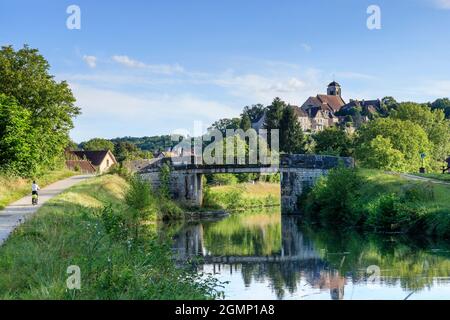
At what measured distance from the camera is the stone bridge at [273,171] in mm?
49125

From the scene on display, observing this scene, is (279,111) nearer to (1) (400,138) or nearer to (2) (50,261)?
(1) (400,138)

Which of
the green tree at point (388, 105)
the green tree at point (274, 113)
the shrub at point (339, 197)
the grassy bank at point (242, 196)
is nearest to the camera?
the shrub at point (339, 197)

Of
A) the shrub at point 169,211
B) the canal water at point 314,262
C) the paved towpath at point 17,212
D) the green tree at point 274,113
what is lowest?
the canal water at point 314,262

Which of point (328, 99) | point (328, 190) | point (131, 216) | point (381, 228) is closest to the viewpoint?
point (131, 216)

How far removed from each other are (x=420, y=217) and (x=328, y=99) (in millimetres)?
114253

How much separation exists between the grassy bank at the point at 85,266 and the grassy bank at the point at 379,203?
1625 centimetres

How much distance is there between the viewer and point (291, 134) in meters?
78.5

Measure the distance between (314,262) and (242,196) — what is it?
3561 cm

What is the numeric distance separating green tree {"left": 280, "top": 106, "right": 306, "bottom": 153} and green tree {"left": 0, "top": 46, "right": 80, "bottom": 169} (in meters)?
39.6

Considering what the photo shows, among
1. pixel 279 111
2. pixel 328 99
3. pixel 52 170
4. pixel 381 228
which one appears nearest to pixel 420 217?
pixel 381 228

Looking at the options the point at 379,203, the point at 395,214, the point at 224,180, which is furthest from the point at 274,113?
the point at 395,214

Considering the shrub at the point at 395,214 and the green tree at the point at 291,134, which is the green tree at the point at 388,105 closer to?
the green tree at the point at 291,134

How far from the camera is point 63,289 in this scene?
471 inches

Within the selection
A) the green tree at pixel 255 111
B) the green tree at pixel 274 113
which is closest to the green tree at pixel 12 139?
the green tree at pixel 274 113
